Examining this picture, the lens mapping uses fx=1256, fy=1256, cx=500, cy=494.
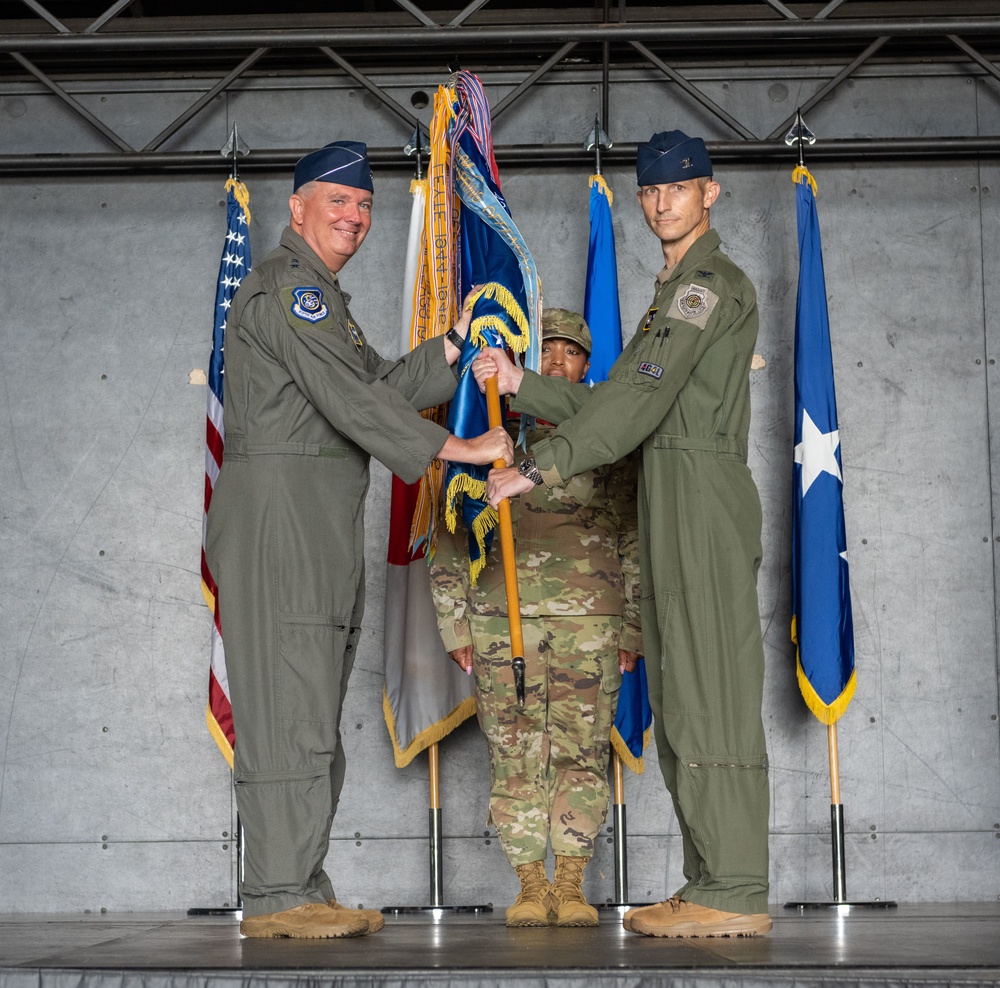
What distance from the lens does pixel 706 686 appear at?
9.52 feet

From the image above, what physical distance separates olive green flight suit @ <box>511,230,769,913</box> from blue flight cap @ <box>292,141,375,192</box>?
34.6 inches

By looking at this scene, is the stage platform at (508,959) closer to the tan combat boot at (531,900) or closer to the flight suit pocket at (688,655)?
the tan combat boot at (531,900)

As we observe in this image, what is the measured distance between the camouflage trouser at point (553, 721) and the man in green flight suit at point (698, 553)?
53 cm

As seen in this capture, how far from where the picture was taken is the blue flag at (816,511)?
4.34m

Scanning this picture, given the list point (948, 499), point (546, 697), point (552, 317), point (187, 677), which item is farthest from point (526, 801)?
point (948, 499)

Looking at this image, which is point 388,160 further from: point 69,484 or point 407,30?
point 69,484

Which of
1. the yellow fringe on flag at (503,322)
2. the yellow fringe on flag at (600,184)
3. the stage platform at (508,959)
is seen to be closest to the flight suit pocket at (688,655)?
the stage platform at (508,959)

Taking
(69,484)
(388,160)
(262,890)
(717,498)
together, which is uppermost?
(388,160)

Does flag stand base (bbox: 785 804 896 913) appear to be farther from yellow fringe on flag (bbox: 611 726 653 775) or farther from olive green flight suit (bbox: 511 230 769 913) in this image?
olive green flight suit (bbox: 511 230 769 913)

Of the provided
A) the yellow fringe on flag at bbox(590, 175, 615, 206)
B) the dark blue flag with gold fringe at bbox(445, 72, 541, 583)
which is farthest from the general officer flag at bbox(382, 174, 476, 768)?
the dark blue flag with gold fringe at bbox(445, 72, 541, 583)

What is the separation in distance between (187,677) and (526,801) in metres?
1.81

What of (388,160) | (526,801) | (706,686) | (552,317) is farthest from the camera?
(388,160)

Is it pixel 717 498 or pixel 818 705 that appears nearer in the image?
pixel 717 498

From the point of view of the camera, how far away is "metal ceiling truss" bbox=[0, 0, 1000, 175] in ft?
13.1
